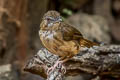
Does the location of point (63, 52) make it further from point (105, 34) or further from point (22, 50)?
point (105, 34)

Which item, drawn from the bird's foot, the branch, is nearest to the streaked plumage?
the bird's foot

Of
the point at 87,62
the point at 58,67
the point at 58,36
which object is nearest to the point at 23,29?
the point at 87,62

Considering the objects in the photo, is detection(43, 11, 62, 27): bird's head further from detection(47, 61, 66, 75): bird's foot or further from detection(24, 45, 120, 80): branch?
detection(24, 45, 120, 80): branch

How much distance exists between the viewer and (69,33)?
254cm

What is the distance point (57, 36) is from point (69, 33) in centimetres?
13

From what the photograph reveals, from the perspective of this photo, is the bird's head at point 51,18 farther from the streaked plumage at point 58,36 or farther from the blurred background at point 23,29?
the blurred background at point 23,29

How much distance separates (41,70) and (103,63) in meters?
0.62

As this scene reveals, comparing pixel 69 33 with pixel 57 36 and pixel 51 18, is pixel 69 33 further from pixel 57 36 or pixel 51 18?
pixel 51 18

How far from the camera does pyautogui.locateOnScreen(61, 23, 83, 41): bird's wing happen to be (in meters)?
2.49

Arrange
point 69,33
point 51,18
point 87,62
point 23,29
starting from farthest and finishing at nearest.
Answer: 1. point 23,29
2. point 87,62
3. point 69,33
4. point 51,18

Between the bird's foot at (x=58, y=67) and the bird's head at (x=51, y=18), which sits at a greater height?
the bird's head at (x=51, y=18)

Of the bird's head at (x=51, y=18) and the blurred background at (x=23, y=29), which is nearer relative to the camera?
the bird's head at (x=51, y=18)

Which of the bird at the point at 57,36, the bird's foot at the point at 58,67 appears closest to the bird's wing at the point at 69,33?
the bird at the point at 57,36

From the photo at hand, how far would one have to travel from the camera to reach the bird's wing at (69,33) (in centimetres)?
249
